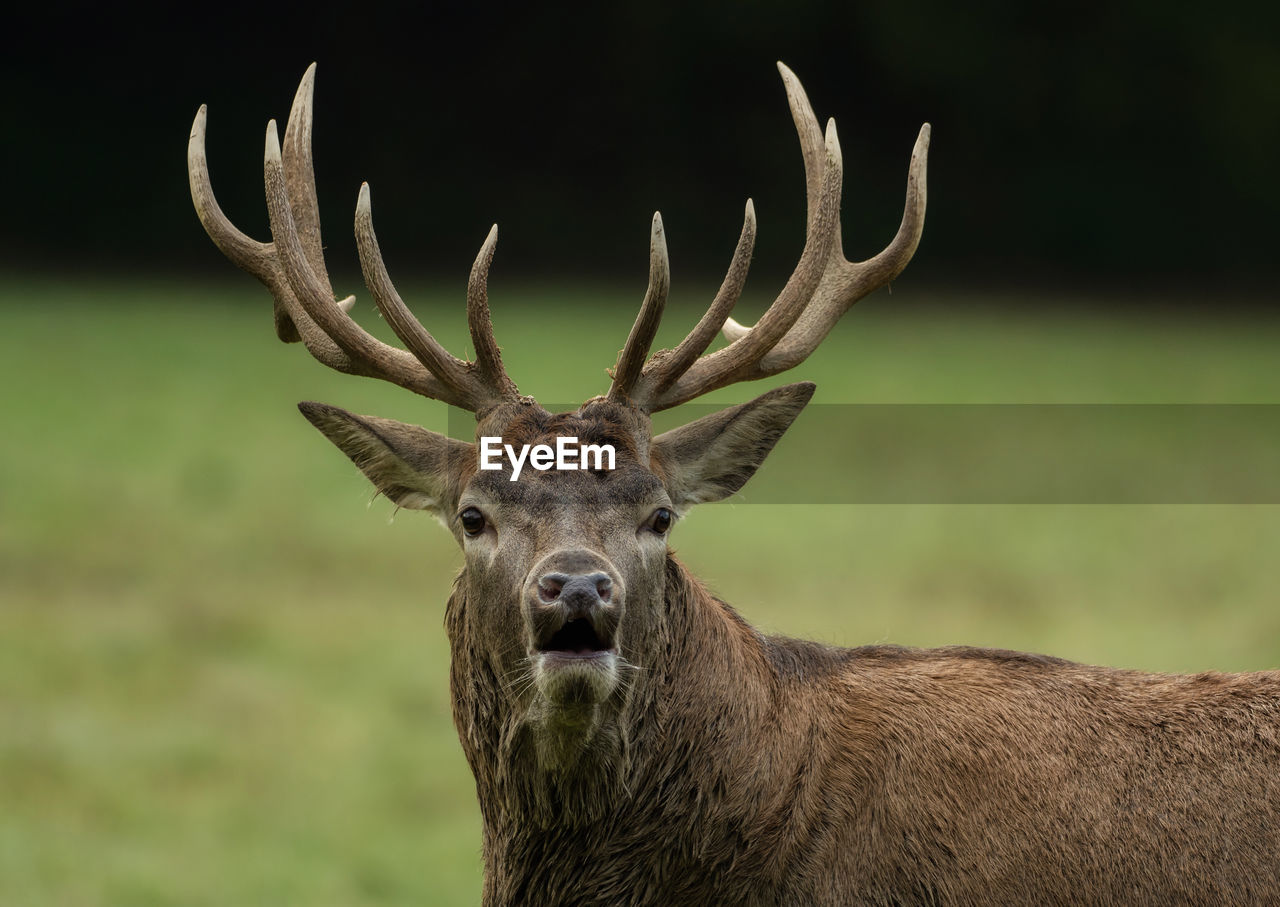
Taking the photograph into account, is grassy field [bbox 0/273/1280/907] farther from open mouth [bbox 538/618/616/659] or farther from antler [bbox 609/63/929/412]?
open mouth [bbox 538/618/616/659]

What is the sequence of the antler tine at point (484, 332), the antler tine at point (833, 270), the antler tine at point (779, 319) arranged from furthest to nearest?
the antler tine at point (833, 270) → the antler tine at point (779, 319) → the antler tine at point (484, 332)

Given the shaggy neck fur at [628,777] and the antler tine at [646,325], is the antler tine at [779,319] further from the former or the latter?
the shaggy neck fur at [628,777]

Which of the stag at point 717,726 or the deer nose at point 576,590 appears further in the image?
the stag at point 717,726

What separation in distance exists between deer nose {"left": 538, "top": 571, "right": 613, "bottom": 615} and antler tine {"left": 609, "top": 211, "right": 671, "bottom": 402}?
2.96ft

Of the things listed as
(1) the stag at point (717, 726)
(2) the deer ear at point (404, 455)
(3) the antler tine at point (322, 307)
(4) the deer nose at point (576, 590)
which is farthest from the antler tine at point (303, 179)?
(4) the deer nose at point (576, 590)

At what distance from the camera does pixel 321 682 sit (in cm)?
1345

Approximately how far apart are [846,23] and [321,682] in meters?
30.7

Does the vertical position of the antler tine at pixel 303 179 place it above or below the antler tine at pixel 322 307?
above

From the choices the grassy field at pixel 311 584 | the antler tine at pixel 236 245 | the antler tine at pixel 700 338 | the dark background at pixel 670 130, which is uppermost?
the dark background at pixel 670 130

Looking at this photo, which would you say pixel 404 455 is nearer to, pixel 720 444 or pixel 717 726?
pixel 720 444

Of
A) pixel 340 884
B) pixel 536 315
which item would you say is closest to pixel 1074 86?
pixel 536 315

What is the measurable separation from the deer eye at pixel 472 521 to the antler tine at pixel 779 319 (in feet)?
2.49

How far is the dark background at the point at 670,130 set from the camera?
35.3 meters

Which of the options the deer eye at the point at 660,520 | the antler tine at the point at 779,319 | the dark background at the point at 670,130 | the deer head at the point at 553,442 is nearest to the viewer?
the deer head at the point at 553,442
